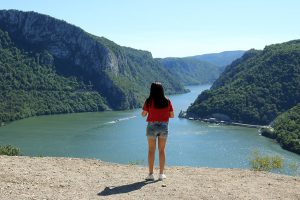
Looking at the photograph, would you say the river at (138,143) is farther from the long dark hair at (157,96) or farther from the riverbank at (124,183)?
the long dark hair at (157,96)

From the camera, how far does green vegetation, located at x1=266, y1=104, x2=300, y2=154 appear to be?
8134 cm

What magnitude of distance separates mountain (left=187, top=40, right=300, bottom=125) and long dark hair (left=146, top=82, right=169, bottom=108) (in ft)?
397

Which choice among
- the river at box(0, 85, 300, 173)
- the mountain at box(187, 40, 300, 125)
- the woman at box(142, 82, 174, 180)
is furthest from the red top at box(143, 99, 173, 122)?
the mountain at box(187, 40, 300, 125)

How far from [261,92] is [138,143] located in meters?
71.3

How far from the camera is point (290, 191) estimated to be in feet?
32.2

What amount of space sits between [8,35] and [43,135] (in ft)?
358

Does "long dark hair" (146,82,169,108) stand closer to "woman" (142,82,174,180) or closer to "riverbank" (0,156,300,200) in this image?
"woman" (142,82,174,180)

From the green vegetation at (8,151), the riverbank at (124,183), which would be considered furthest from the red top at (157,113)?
the green vegetation at (8,151)

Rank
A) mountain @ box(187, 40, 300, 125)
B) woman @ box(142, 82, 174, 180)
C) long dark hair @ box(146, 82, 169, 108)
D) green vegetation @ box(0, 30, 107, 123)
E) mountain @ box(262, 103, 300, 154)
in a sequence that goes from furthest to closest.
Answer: green vegetation @ box(0, 30, 107, 123) → mountain @ box(187, 40, 300, 125) → mountain @ box(262, 103, 300, 154) → woman @ box(142, 82, 174, 180) → long dark hair @ box(146, 82, 169, 108)

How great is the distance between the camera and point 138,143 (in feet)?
274

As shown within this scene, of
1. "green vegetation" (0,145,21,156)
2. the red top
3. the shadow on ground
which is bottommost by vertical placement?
"green vegetation" (0,145,21,156)

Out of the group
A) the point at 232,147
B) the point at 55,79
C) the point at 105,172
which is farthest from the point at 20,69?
the point at 105,172

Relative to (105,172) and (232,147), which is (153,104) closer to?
(105,172)

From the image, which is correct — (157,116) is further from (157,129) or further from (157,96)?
(157,96)
